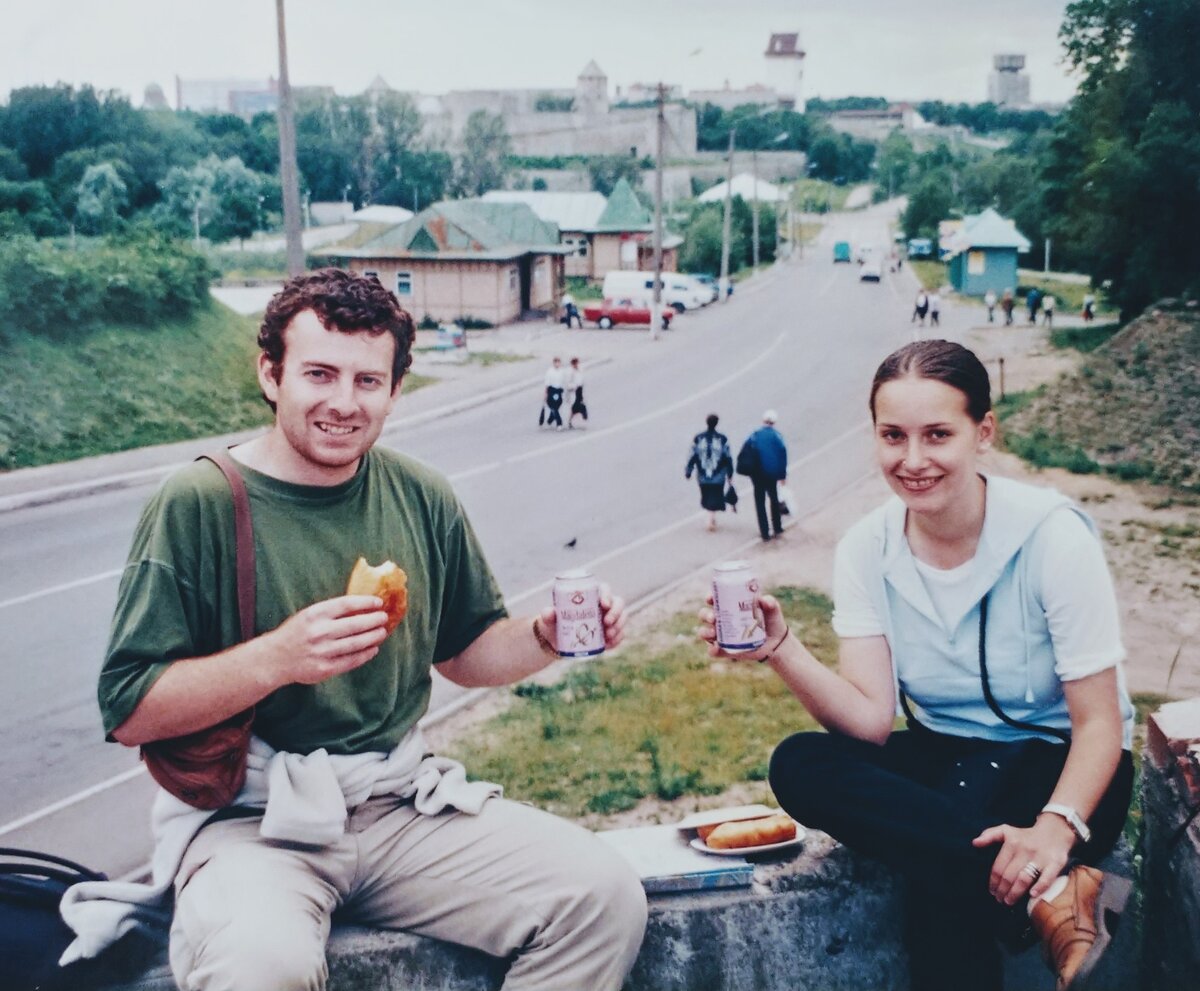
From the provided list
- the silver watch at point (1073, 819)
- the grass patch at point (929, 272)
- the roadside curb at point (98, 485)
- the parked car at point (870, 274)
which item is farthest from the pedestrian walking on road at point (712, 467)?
the parked car at point (870, 274)

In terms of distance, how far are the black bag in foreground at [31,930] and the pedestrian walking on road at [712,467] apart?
1103 cm

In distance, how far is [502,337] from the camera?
36844 millimetres

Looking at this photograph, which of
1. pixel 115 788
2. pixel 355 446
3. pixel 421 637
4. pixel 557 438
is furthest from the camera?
pixel 557 438

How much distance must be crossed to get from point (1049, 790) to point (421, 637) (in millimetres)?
1375

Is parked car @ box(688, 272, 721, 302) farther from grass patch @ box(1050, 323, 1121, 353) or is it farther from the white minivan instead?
grass patch @ box(1050, 323, 1121, 353)

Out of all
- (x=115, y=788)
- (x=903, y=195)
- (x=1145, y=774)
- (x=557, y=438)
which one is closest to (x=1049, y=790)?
(x=1145, y=774)

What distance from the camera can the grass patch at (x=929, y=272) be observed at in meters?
56.3

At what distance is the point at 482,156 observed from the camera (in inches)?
2645

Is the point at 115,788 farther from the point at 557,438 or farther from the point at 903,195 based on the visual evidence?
the point at 903,195

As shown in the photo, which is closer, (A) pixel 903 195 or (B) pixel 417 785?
(B) pixel 417 785

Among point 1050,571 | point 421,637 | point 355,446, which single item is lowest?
point 421,637

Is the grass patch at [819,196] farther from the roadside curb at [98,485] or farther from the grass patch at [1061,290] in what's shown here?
the roadside curb at [98,485]

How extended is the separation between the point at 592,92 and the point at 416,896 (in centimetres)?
10008

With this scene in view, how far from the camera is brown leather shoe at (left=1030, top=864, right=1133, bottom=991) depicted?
220 cm
